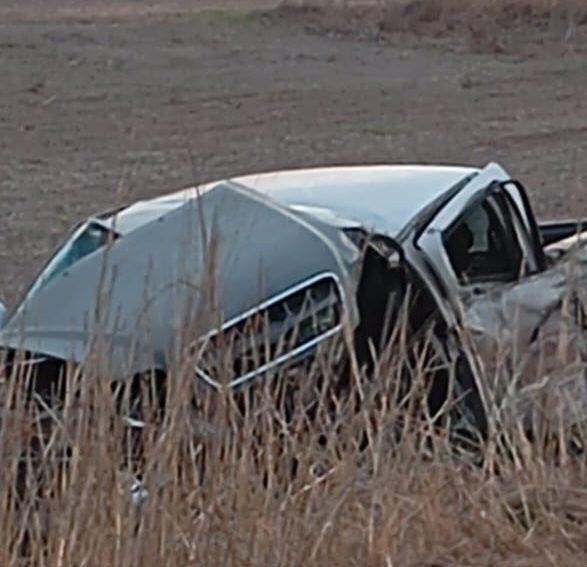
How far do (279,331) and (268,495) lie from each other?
129 cm

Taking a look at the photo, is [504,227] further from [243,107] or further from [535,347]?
[243,107]

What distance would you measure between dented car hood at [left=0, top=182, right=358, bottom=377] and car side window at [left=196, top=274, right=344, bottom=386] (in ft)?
0.18

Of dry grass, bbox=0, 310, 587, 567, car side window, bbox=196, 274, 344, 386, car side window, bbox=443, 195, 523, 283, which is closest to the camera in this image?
dry grass, bbox=0, 310, 587, 567

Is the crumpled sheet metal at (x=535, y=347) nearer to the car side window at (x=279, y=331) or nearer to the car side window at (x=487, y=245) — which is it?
the car side window at (x=487, y=245)

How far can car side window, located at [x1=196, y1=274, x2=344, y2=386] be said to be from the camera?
435 centimetres

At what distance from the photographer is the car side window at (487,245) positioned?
611 centimetres

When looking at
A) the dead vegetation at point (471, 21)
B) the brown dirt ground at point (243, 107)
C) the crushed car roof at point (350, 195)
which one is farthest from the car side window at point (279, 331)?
the dead vegetation at point (471, 21)

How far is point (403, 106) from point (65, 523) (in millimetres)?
16950

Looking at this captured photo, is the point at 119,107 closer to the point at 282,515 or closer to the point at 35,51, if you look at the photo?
the point at 35,51

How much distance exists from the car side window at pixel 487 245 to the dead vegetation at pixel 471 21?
20528 mm

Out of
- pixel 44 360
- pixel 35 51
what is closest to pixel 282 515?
pixel 44 360

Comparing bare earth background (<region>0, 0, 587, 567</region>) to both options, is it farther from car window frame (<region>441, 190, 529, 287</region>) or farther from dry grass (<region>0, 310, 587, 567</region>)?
car window frame (<region>441, 190, 529, 287</region>)

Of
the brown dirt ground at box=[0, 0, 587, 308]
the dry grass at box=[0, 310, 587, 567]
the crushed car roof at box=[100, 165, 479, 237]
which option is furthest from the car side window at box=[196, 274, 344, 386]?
the brown dirt ground at box=[0, 0, 587, 308]

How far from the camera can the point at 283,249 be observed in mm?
5379
